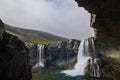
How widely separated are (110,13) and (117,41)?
14.5ft

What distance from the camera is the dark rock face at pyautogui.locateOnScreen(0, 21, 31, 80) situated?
4303cm

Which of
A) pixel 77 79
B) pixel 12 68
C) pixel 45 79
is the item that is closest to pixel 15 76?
pixel 12 68

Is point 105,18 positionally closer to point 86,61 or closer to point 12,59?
point 12,59

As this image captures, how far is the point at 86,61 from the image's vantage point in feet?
294

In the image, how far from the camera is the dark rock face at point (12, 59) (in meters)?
43.0

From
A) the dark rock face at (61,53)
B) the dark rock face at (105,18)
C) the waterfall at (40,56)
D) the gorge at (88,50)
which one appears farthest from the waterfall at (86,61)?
the dark rock face at (105,18)

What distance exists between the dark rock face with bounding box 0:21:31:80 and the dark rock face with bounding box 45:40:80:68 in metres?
65.9

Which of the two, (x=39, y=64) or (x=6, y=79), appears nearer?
(x=6, y=79)

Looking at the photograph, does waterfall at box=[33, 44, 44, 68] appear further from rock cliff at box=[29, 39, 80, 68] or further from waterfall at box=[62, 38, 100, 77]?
waterfall at box=[62, 38, 100, 77]

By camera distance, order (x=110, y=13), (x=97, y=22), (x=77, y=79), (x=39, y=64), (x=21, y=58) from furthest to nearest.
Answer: (x=39, y=64) < (x=77, y=79) < (x=21, y=58) < (x=97, y=22) < (x=110, y=13)

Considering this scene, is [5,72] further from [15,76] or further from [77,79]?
[77,79]

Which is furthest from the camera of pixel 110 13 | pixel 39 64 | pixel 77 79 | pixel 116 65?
pixel 39 64

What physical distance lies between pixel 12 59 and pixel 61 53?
79.0 meters

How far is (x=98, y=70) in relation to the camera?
80125 mm
